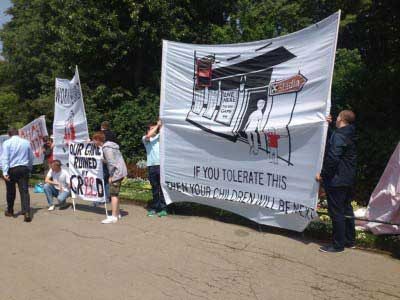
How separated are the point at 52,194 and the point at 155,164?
2.82 m

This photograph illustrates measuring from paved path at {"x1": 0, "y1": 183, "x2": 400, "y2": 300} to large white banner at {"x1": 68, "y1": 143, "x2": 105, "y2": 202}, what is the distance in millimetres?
1101

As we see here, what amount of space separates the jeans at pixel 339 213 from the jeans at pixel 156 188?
3.48 meters

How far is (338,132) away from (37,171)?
12.7 m

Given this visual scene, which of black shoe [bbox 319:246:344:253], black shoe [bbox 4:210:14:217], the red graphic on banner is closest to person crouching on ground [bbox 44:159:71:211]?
black shoe [bbox 4:210:14:217]

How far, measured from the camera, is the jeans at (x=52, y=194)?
968 centimetres

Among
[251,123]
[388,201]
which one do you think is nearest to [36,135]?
[251,123]

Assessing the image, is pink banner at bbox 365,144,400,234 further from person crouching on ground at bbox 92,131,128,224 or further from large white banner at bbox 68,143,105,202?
large white banner at bbox 68,143,105,202

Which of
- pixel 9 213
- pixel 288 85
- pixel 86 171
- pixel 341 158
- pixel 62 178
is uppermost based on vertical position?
pixel 288 85

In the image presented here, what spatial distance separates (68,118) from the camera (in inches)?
392

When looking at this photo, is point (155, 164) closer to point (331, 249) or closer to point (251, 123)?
point (251, 123)

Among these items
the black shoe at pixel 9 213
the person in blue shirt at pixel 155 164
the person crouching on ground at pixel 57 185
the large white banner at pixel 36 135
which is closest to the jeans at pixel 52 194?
the person crouching on ground at pixel 57 185

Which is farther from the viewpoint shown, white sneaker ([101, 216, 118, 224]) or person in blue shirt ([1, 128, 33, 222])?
person in blue shirt ([1, 128, 33, 222])

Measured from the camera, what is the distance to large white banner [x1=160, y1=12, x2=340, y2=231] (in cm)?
641

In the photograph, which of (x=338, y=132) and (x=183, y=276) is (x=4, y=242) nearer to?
(x=183, y=276)
